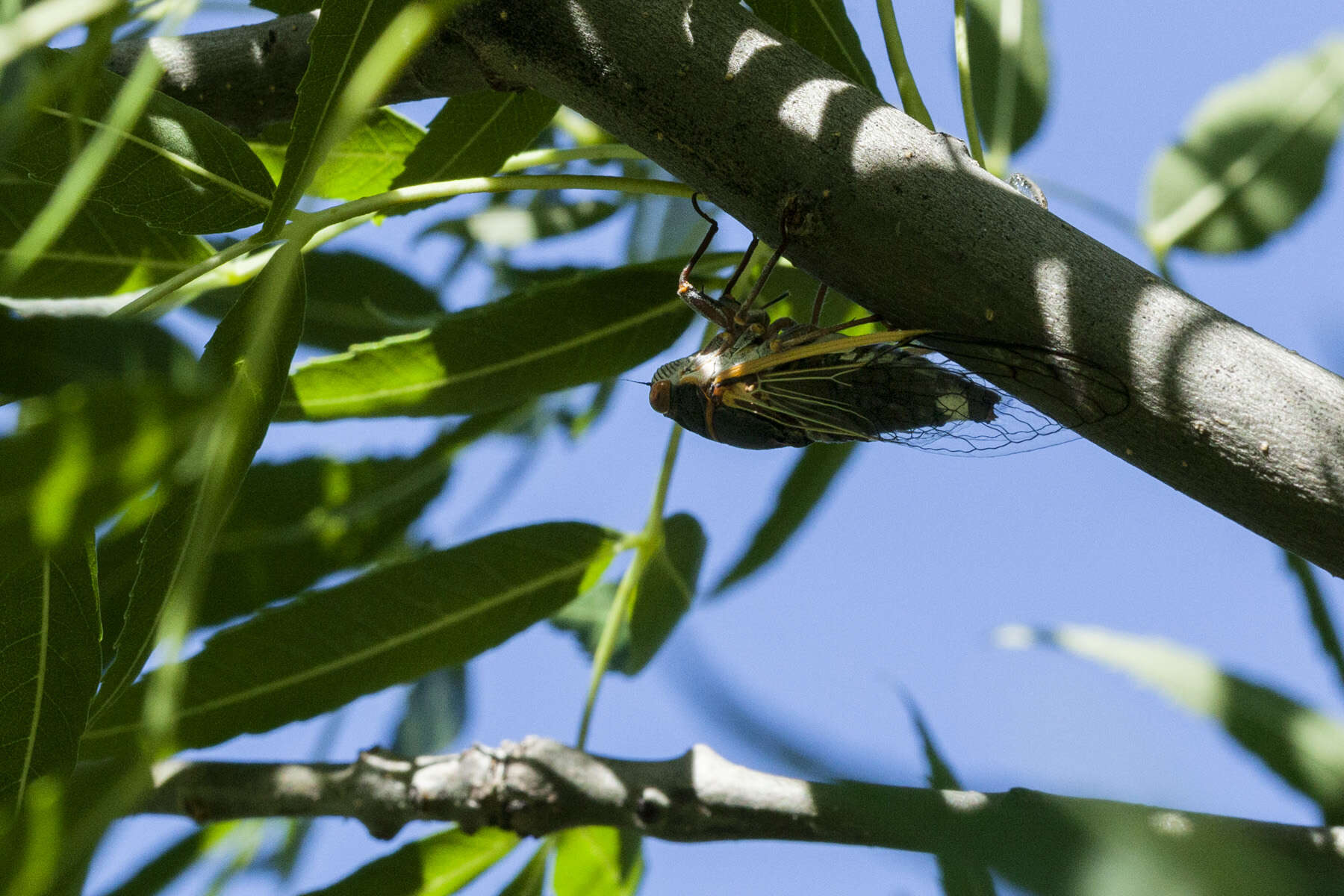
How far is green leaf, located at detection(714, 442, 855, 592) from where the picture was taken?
1181 mm

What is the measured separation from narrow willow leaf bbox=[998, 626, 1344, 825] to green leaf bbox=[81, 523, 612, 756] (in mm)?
562

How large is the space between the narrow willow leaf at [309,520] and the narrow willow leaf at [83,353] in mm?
772

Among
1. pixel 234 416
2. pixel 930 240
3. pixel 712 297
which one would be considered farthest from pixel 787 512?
pixel 234 416

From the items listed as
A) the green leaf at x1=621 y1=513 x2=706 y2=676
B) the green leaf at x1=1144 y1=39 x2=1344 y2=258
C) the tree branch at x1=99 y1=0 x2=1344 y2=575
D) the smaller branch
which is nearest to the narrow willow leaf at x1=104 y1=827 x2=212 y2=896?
the green leaf at x1=621 y1=513 x2=706 y2=676

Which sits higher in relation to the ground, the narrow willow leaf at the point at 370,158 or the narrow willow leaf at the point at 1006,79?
the narrow willow leaf at the point at 1006,79

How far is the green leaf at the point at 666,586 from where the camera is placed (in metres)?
1.15

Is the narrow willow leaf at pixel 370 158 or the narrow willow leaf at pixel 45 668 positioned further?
the narrow willow leaf at pixel 370 158

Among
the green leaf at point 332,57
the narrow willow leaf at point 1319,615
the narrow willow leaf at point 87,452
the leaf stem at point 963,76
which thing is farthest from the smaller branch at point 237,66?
the narrow willow leaf at point 1319,615

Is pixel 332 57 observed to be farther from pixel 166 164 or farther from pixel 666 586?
pixel 666 586

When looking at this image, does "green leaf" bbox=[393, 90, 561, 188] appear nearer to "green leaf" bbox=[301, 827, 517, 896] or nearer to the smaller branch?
the smaller branch

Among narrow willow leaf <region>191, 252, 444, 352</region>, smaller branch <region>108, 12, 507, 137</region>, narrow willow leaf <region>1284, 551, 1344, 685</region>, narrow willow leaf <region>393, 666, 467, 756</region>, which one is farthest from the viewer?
narrow willow leaf <region>393, 666, 467, 756</region>

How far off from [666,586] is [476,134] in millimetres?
525

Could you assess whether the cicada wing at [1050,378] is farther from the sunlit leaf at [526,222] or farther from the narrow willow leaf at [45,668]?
the sunlit leaf at [526,222]

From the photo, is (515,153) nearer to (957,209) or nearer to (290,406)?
(290,406)
